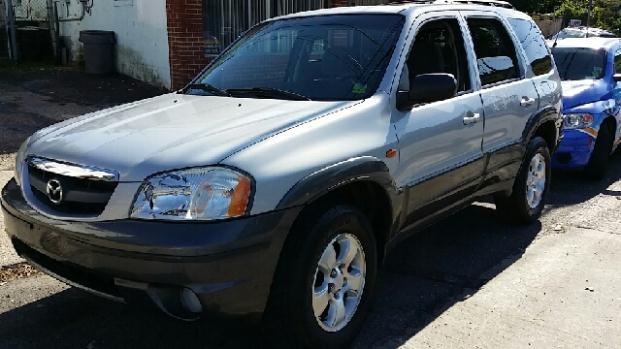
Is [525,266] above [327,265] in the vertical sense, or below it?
below

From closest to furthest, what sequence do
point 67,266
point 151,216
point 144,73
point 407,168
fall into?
point 151,216
point 67,266
point 407,168
point 144,73

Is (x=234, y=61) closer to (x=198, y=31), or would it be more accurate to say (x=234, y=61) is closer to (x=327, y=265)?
(x=327, y=265)

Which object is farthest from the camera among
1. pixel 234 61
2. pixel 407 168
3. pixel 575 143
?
pixel 575 143

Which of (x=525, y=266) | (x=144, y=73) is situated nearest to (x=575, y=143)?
(x=525, y=266)

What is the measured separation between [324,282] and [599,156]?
17.0 feet

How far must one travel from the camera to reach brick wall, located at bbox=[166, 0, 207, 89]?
10.5 meters

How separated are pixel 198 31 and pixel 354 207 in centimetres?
812


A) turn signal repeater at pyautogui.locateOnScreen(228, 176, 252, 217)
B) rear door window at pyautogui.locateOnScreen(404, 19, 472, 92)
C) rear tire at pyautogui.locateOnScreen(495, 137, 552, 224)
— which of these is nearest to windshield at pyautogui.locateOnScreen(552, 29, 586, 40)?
rear tire at pyautogui.locateOnScreen(495, 137, 552, 224)

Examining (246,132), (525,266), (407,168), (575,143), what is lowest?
(525,266)

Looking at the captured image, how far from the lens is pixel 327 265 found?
320 cm

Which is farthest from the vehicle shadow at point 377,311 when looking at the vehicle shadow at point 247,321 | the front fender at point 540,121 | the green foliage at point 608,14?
the green foliage at point 608,14

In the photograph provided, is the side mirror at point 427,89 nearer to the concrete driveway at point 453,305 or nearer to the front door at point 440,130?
the front door at point 440,130

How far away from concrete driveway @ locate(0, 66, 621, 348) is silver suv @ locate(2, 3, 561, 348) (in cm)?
30

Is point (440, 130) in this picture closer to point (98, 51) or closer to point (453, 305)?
point (453, 305)
